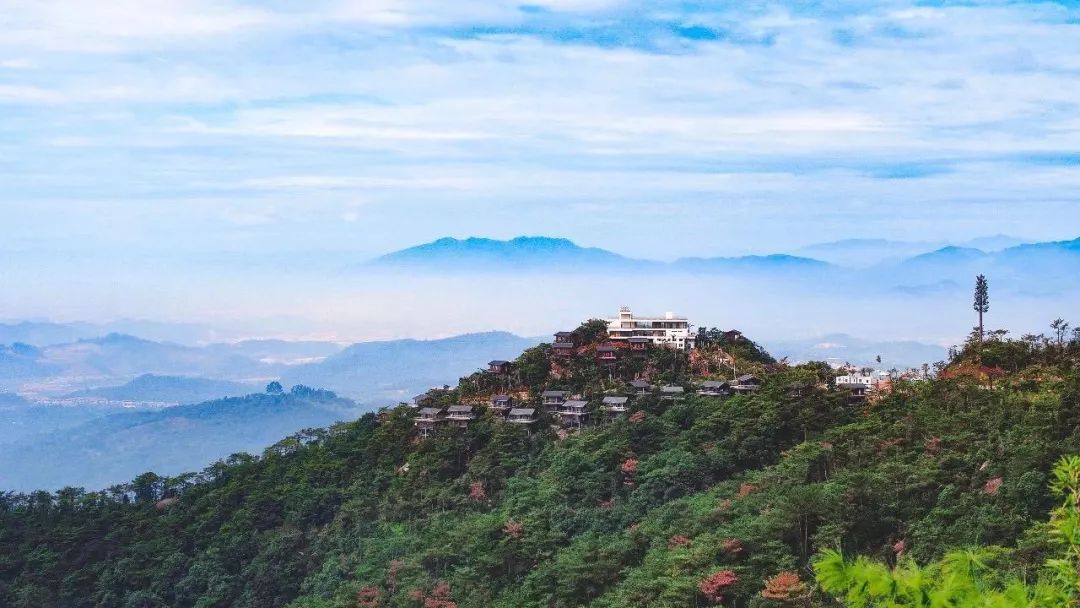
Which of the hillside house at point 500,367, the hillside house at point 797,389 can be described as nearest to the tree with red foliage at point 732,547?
the hillside house at point 797,389

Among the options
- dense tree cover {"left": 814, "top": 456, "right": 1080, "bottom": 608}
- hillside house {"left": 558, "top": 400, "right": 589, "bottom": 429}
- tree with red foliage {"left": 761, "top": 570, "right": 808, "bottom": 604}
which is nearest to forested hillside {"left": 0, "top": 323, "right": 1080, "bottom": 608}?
tree with red foliage {"left": 761, "top": 570, "right": 808, "bottom": 604}

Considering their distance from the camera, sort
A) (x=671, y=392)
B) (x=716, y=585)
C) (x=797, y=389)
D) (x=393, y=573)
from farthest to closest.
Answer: (x=671, y=392) < (x=797, y=389) < (x=393, y=573) < (x=716, y=585)

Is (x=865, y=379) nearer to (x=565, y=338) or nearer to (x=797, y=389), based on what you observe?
(x=797, y=389)

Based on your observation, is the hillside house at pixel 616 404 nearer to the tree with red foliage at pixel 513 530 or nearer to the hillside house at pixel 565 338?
the hillside house at pixel 565 338

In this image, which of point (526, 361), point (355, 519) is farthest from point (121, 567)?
point (526, 361)

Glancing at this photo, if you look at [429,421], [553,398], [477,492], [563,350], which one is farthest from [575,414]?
[429,421]

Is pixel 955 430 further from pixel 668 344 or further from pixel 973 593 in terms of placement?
pixel 973 593
